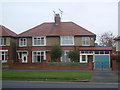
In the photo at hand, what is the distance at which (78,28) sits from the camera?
50.2m

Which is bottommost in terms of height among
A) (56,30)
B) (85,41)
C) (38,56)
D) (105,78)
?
(105,78)

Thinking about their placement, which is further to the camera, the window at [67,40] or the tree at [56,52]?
the window at [67,40]

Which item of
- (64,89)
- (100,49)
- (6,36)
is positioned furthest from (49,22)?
(64,89)

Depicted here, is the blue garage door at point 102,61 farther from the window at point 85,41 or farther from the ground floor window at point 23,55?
the ground floor window at point 23,55

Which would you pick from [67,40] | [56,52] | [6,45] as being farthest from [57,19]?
[6,45]

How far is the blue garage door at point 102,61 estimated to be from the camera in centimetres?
4203

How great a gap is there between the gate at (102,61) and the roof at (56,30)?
633 cm

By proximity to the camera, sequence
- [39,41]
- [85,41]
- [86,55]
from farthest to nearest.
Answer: [39,41]
[85,41]
[86,55]

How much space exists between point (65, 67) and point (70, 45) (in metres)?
10.4

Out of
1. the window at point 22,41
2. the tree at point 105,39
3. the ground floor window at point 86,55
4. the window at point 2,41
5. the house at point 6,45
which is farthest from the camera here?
the tree at point 105,39

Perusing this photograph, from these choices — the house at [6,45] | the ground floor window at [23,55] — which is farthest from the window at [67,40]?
the house at [6,45]

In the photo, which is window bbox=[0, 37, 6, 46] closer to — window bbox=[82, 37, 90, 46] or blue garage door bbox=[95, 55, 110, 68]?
window bbox=[82, 37, 90, 46]

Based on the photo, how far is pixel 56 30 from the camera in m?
50.2

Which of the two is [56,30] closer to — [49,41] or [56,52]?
[49,41]
